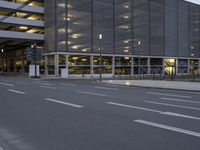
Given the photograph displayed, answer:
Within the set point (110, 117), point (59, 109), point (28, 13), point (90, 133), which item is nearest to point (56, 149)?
point (90, 133)

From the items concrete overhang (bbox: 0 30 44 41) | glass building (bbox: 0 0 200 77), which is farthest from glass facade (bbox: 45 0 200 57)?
concrete overhang (bbox: 0 30 44 41)

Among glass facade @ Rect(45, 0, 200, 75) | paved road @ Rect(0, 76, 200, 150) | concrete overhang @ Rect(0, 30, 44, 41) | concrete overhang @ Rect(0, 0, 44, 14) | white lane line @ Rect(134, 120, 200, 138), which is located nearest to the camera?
paved road @ Rect(0, 76, 200, 150)

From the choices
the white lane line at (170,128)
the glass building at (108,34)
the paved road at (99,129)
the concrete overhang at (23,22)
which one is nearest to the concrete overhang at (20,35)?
the glass building at (108,34)

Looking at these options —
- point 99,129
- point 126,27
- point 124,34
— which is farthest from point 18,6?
point 99,129

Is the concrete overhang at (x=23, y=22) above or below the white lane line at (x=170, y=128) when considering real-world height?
above

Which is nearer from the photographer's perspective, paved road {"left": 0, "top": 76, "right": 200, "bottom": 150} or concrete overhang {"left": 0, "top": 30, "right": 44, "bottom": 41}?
paved road {"left": 0, "top": 76, "right": 200, "bottom": 150}

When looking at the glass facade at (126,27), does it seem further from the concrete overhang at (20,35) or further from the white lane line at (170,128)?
the white lane line at (170,128)

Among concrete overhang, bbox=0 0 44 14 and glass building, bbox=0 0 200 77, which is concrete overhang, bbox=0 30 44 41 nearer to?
glass building, bbox=0 0 200 77

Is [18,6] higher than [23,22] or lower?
higher

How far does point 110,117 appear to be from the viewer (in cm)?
888

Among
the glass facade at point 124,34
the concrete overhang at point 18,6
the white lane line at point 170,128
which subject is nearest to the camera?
the white lane line at point 170,128

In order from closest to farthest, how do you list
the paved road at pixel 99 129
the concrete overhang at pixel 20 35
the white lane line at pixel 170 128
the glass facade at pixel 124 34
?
the paved road at pixel 99 129
the white lane line at pixel 170 128
the concrete overhang at pixel 20 35
the glass facade at pixel 124 34

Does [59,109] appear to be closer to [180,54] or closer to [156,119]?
[156,119]

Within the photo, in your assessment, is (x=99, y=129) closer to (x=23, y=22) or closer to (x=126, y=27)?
(x=23, y=22)
